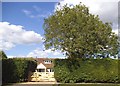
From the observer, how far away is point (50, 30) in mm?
32156

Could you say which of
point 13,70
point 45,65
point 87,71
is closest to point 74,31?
point 87,71

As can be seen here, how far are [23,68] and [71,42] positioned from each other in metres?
6.48

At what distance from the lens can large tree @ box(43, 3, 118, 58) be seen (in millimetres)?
30391

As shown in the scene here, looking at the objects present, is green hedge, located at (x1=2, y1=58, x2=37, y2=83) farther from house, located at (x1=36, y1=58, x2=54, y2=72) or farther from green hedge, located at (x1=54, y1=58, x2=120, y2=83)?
house, located at (x1=36, y1=58, x2=54, y2=72)

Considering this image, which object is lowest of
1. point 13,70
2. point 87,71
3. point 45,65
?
point 87,71

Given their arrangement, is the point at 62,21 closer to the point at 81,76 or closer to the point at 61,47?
the point at 61,47

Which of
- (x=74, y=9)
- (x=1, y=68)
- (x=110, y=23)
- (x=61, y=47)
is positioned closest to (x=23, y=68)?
(x=1, y=68)

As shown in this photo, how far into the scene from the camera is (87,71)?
2716cm

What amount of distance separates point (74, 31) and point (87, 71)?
5.44 metres

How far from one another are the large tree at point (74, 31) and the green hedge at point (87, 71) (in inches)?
128

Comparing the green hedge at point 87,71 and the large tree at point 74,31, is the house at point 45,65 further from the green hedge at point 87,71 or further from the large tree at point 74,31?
the green hedge at point 87,71

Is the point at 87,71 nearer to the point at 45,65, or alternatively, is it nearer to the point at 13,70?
the point at 13,70

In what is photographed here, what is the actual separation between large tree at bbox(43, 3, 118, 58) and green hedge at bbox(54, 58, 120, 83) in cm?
324

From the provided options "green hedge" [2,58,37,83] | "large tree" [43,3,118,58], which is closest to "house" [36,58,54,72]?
"large tree" [43,3,118,58]
